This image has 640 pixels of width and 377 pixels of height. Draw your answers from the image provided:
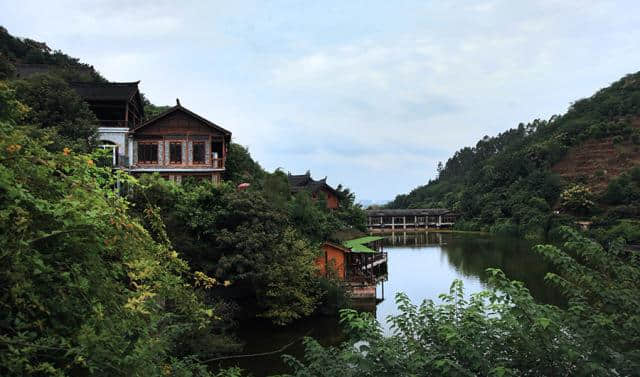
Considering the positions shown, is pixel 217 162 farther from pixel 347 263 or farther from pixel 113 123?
pixel 347 263

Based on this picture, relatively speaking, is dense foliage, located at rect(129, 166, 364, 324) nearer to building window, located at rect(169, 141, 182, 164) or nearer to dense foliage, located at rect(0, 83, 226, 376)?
building window, located at rect(169, 141, 182, 164)

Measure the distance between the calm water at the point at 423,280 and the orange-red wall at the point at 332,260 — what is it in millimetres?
2240

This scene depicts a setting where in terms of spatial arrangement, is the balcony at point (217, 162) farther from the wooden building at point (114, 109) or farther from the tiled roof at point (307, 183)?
the tiled roof at point (307, 183)

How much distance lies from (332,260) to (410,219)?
55.7 metres

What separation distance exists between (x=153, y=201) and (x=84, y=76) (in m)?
21.6

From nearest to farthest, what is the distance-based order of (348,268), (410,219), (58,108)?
(58,108) < (348,268) < (410,219)

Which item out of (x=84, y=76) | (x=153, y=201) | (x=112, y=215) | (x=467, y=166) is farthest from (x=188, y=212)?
(x=467, y=166)

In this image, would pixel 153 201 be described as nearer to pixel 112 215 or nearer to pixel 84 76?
pixel 112 215

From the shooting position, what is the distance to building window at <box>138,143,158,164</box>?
76.5ft

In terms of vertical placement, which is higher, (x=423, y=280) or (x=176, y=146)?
(x=176, y=146)

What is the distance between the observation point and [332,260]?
747 inches

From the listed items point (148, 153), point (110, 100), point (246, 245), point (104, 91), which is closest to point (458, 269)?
point (246, 245)

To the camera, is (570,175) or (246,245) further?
(570,175)

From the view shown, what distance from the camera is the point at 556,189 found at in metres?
57.8
